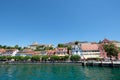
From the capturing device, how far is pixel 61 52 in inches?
4990

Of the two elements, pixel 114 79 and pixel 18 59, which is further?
pixel 18 59

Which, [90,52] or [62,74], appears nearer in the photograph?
[62,74]

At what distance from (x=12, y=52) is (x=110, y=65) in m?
87.0

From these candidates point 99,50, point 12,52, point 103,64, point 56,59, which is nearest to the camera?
point 103,64

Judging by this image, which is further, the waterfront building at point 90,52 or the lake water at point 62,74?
the waterfront building at point 90,52

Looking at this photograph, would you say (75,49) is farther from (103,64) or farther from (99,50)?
(103,64)

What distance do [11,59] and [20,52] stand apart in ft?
70.1

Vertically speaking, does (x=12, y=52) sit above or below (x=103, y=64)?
above

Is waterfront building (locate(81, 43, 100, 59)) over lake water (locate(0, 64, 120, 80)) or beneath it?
over

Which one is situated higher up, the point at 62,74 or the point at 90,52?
the point at 90,52

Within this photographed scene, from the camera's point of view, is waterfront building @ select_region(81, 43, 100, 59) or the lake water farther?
waterfront building @ select_region(81, 43, 100, 59)

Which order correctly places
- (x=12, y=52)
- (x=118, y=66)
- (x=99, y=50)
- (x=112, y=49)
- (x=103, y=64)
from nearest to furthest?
1. (x=118, y=66)
2. (x=103, y=64)
3. (x=112, y=49)
4. (x=99, y=50)
5. (x=12, y=52)

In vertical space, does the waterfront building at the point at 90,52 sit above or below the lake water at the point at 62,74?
above

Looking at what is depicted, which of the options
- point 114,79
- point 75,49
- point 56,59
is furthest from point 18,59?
point 114,79
